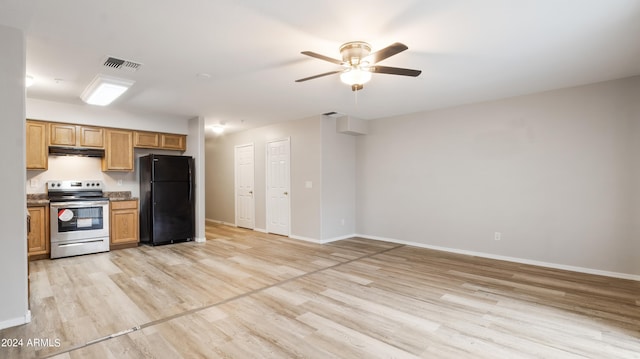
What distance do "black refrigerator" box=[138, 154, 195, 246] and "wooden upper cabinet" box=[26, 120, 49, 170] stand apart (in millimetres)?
1433

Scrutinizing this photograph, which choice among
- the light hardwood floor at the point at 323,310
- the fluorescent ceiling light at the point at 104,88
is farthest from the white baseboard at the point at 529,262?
the fluorescent ceiling light at the point at 104,88

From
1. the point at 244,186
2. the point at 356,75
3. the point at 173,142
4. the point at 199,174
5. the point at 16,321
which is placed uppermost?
the point at 356,75

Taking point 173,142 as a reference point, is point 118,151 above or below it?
below

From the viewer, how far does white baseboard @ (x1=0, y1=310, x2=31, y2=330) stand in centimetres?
250

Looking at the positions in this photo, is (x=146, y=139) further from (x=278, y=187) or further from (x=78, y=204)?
(x=278, y=187)

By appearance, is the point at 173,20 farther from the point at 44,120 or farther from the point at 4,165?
the point at 44,120

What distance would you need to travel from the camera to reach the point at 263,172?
7.06 m

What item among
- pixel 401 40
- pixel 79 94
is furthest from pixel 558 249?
pixel 79 94

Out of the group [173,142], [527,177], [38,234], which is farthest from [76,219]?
[527,177]

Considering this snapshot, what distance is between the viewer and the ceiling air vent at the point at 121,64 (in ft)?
10.4

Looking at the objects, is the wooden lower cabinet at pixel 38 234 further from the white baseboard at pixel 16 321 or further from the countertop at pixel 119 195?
the white baseboard at pixel 16 321

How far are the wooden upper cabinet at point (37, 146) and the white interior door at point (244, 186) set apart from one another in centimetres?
371

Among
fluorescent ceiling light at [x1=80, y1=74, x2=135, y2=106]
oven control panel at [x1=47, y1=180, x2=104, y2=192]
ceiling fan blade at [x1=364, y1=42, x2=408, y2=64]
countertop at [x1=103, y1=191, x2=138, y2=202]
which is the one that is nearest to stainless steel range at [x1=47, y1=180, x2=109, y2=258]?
oven control panel at [x1=47, y1=180, x2=104, y2=192]

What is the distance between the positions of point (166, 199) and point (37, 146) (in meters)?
2.03
